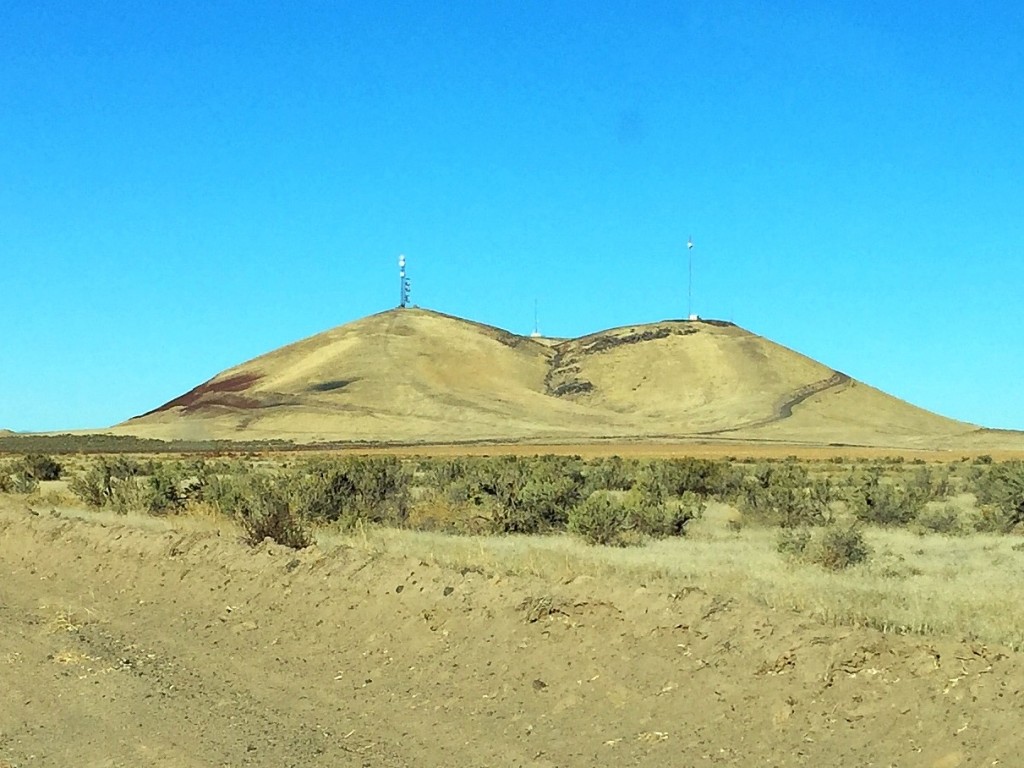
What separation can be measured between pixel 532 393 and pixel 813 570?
13572cm

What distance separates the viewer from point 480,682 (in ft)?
33.3

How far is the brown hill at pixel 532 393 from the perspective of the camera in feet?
426

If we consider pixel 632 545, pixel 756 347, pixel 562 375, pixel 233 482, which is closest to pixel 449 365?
pixel 562 375

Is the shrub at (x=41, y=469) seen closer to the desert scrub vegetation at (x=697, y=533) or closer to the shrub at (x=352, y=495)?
the desert scrub vegetation at (x=697, y=533)

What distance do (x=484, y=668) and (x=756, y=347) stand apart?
6286 inches

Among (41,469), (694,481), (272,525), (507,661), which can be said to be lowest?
(507,661)

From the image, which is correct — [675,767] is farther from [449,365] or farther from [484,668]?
[449,365]

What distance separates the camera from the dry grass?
10.7 meters

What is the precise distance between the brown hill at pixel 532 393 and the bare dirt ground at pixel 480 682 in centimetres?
10268

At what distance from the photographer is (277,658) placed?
11.4 metres

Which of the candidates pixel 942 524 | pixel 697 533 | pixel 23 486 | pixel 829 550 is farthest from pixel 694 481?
pixel 23 486

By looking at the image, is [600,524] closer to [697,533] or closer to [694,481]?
[697,533]

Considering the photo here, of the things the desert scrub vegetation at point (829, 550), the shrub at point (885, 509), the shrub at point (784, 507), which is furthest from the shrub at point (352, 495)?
the shrub at point (885, 509)

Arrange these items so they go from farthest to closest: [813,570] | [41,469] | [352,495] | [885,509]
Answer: [41,469] → [352,495] → [885,509] → [813,570]
